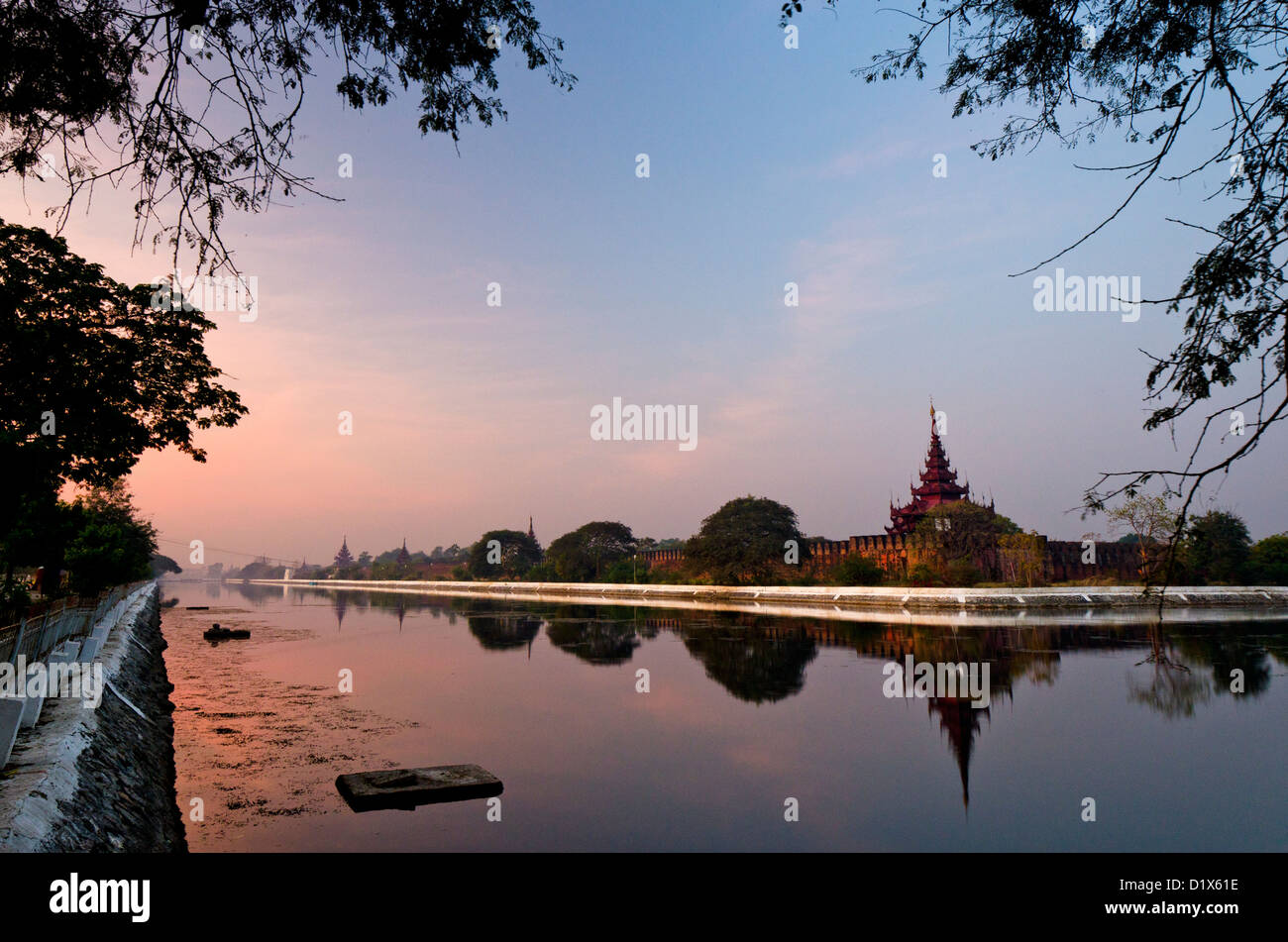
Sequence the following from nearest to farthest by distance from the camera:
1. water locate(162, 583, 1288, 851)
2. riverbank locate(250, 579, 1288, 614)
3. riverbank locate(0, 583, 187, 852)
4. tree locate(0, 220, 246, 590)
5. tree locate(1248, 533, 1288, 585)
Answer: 1. riverbank locate(0, 583, 187, 852)
2. water locate(162, 583, 1288, 851)
3. tree locate(0, 220, 246, 590)
4. riverbank locate(250, 579, 1288, 614)
5. tree locate(1248, 533, 1288, 585)

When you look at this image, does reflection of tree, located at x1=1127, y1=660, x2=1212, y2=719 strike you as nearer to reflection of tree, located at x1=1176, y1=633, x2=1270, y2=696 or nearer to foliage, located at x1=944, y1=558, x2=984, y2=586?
reflection of tree, located at x1=1176, y1=633, x2=1270, y2=696

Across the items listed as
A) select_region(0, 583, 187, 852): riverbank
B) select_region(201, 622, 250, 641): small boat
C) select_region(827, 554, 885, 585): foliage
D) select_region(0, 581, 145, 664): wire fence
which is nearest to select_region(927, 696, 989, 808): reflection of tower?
select_region(0, 583, 187, 852): riverbank

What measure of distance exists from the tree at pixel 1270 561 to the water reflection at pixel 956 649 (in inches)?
607

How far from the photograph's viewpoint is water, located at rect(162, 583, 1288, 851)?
27.1 ft

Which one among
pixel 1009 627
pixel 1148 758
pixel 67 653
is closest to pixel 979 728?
pixel 1148 758

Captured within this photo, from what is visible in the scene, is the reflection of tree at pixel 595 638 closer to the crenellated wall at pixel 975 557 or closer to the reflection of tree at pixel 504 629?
the reflection of tree at pixel 504 629

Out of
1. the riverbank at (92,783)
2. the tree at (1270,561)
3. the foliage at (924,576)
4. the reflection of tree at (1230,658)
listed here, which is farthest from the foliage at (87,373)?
the tree at (1270,561)

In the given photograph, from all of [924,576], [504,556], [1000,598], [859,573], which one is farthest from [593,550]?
[1000,598]

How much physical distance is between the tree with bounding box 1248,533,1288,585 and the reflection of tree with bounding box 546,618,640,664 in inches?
1623

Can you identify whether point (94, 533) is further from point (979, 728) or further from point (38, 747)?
point (979, 728)

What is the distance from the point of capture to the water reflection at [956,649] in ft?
51.7

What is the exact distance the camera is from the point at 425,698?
57.6 ft

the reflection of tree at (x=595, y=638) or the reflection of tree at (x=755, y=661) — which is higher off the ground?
the reflection of tree at (x=755, y=661)

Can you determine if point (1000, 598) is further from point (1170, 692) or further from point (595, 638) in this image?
point (1170, 692)
